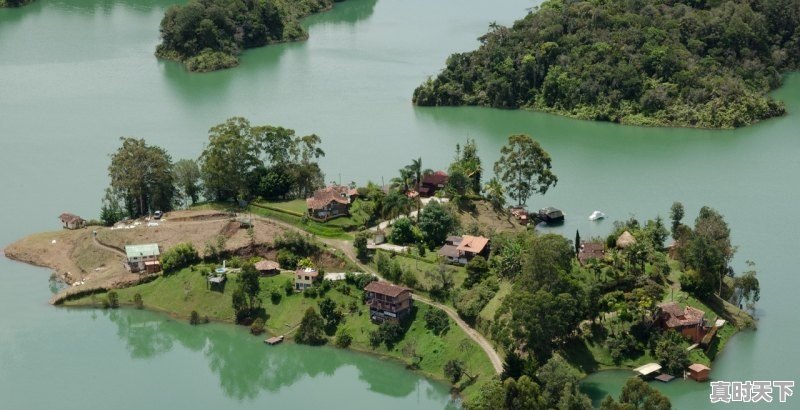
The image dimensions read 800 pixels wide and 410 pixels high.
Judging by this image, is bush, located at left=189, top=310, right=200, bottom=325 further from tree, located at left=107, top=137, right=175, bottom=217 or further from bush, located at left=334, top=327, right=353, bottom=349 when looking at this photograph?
tree, located at left=107, top=137, right=175, bottom=217

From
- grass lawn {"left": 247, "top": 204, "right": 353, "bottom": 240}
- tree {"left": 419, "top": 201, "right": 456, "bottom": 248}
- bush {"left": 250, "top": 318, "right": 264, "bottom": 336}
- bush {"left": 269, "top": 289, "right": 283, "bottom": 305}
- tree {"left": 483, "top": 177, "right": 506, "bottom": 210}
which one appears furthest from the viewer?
tree {"left": 483, "top": 177, "right": 506, "bottom": 210}

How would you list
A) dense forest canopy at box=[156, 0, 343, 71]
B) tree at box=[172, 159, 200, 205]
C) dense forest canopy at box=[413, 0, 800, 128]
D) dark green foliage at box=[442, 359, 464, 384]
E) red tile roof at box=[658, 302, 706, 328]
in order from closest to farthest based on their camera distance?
dark green foliage at box=[442, 359, 464, 384] → red tile roof at box=[658, 302, 706, 328] → tree at box=[172, 159, 200, 205] → dense forest canopy at box=[413, 0, 800, 128] → dense forest canopy at box=[156, 0, 343, 71]

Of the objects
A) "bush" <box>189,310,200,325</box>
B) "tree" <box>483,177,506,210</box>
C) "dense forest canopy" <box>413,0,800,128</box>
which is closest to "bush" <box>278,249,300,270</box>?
"bush" <box>189,310,200,325</box>

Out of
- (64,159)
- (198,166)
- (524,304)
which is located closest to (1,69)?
(64,159)

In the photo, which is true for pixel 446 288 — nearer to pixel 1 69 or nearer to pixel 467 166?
pixel 467 166

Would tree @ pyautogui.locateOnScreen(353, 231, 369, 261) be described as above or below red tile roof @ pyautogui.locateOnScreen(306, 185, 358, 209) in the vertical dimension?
below

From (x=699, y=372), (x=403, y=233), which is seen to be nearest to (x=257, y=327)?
(x=403, y=233)

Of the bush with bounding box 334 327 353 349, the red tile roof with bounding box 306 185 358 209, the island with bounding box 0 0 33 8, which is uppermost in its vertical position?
the island with bounding box 0 0 33 8
